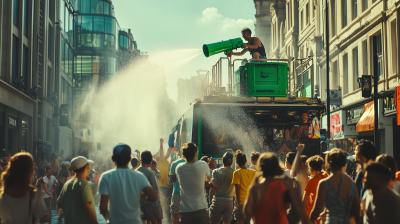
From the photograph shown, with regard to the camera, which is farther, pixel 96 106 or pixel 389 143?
pixel 96 106

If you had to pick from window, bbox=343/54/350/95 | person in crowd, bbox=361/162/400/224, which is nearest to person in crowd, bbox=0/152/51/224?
person in crowd, bbox=361/162/400/224

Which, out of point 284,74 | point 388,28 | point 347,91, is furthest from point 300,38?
point 284,74

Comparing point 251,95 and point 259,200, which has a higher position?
point 251,95

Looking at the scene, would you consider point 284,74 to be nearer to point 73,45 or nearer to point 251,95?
point 251,95

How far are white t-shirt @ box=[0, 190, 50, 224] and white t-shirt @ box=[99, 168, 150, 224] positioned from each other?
0.62 meters

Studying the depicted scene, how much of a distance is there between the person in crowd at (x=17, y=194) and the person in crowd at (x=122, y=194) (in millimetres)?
660

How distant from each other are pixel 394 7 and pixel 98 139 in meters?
45.2

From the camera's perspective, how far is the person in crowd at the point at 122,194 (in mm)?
4648

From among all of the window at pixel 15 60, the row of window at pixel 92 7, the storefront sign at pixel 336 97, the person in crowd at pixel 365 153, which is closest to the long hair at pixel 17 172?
the person in crowd at pixel 365 153

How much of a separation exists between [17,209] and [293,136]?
8.25 m

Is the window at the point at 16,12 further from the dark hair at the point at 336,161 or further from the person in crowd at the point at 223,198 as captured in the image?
the dark hair at the point at 336,161

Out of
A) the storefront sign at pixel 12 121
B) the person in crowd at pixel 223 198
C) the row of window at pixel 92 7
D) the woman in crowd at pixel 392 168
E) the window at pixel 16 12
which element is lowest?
the person in crowd at pixel 223 198

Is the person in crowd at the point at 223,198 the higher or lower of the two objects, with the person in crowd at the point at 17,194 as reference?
lower

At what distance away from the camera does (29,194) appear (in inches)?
174
